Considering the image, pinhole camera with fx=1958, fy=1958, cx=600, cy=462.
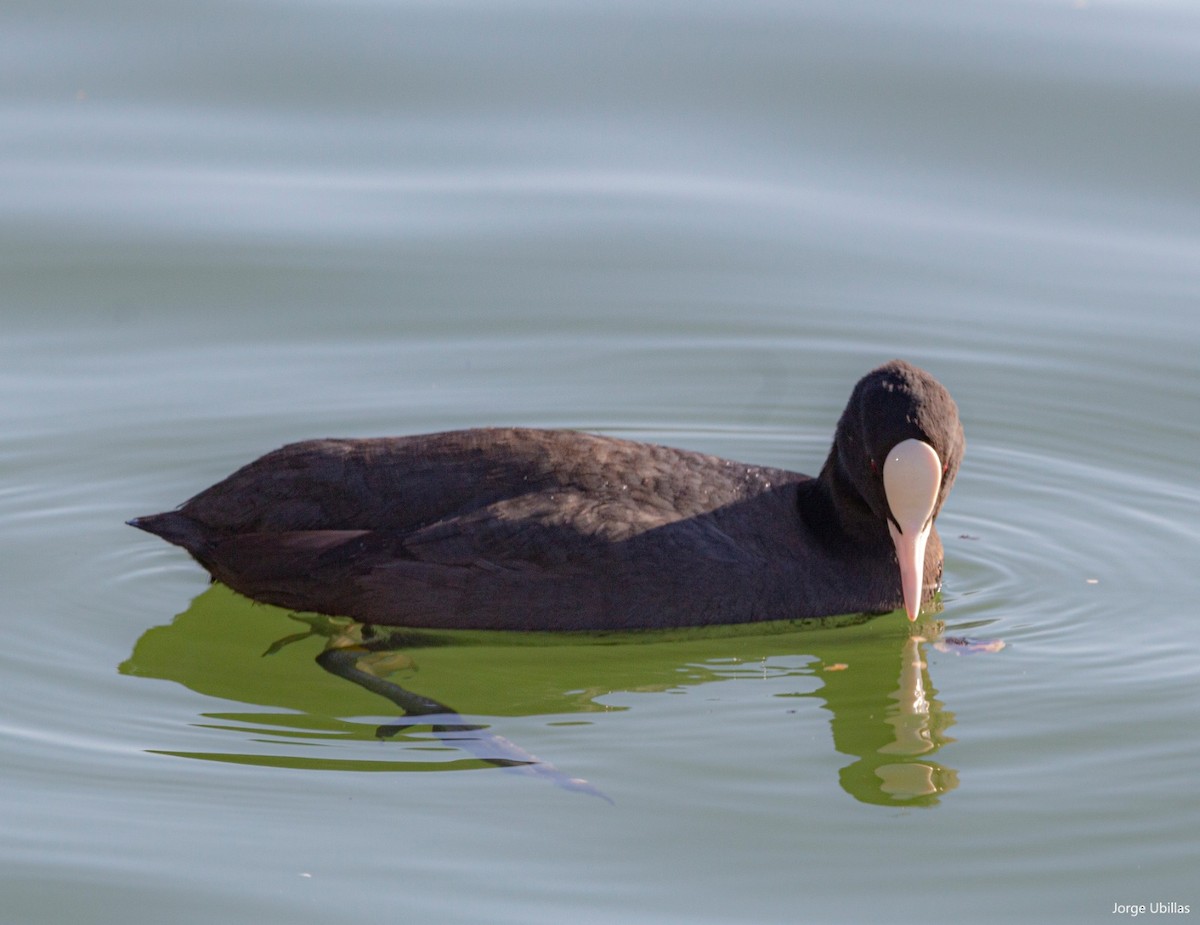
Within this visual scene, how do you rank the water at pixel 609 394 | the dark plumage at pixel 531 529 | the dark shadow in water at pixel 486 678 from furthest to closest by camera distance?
1. the dark plumage at pixel 531 529
2. the dark shadow in water at pixel 486 678
3. the water at pixel 609 394

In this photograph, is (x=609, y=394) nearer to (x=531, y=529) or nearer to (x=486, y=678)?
(x=531, y=529)

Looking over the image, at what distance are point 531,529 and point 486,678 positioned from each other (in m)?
0.51

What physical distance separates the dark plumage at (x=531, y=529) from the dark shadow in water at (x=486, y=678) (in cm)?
12

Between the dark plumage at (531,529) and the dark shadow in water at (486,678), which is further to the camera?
the dark plumage at (531,529)

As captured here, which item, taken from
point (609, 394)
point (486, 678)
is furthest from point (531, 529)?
point (609, 394)

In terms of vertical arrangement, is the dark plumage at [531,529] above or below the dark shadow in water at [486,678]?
above

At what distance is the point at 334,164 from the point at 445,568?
4958mm

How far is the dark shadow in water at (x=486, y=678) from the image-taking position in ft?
19.3

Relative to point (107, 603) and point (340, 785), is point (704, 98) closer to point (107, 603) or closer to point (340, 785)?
point (107, 603)

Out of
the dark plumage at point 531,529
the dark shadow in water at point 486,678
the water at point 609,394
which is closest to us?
the water at point 609,394

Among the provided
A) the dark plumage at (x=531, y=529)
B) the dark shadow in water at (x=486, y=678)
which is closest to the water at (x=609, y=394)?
the dark shadow in water at (x=486, y=678)

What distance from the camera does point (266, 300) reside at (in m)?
9.62

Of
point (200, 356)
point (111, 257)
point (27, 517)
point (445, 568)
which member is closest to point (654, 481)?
point (445, 568)

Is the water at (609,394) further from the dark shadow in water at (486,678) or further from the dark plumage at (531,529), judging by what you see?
the dark plumage at (531,529)
